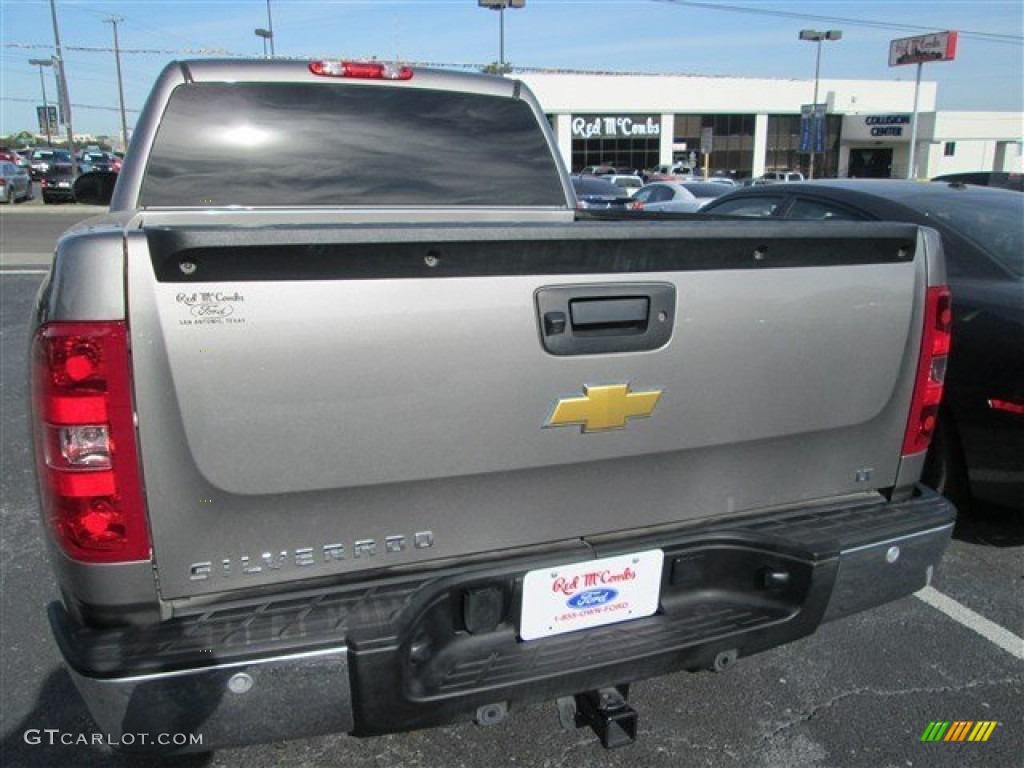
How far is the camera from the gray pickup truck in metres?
1.73

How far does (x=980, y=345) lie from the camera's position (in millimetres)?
3793

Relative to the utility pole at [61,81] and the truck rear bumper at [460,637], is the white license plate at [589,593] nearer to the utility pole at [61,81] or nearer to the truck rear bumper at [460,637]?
the truck rear bumper at [460,637]

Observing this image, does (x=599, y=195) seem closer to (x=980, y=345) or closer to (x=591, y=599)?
(x=980, y=345)

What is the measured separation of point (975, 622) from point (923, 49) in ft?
173

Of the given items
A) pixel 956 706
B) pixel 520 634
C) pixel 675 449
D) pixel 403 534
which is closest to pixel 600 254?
pixel 675 449

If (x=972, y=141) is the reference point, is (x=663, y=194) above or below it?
below

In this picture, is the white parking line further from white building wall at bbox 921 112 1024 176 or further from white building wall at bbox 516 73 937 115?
white building wall at bbox 921 112 1024 176

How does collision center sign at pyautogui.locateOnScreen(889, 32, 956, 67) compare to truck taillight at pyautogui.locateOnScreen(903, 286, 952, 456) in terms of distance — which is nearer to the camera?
truck taillight at pyautogui.locateOnScreen(903, 286, 952, 456)

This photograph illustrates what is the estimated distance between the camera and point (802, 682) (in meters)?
3.03

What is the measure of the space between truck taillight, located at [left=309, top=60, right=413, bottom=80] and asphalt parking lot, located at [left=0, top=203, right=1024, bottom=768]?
2.50m

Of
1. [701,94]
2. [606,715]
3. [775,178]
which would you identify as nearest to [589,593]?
[606,715]

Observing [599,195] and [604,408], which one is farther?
[599,195]

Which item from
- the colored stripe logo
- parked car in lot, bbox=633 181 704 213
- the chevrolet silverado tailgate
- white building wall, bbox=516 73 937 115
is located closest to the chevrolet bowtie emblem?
the chevrolet silverado tailgate

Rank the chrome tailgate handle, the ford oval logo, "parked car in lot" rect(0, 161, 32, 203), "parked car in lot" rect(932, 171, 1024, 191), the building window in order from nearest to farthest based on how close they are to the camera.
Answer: the chrome tailgate handle < the ford oval logo < "parked car in lot" rect(932, 171, 1024, 191) < "parked car in lot" rect(0, 161, 32, 203) < the building window
